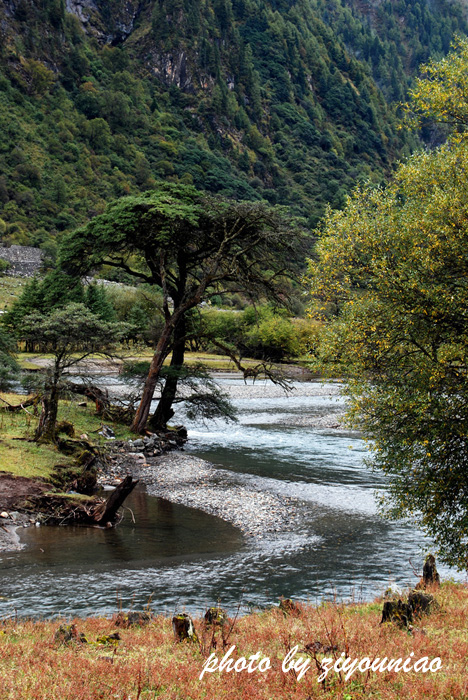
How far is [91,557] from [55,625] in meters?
4.90

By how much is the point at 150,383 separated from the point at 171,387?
5.29 feet

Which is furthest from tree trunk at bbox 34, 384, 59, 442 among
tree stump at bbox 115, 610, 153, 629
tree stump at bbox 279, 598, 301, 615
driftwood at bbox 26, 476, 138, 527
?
tree stump at bbox 279, 598, 301, 615

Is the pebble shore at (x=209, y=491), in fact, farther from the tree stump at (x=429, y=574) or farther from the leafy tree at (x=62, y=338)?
the tree stump at (x=429, y=574)

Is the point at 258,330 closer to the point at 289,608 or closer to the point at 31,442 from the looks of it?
the point at 31,442

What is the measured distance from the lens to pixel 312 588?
1259 cm

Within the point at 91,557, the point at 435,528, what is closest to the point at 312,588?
the point at 435,528

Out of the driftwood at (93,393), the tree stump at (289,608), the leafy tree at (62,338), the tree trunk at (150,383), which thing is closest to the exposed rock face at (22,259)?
the driftwood at (93,393)

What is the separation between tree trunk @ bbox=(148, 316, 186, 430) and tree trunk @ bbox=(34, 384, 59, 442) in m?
8.23

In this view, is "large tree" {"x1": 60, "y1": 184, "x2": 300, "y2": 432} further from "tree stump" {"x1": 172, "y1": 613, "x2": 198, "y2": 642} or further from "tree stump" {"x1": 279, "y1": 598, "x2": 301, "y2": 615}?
"tree stump" {"x1": 172, "y1": 613, "x2": 198, "y2": 642}

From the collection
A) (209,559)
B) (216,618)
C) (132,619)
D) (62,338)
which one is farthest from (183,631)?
(62,338)

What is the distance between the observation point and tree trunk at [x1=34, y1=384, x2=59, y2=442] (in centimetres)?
2317

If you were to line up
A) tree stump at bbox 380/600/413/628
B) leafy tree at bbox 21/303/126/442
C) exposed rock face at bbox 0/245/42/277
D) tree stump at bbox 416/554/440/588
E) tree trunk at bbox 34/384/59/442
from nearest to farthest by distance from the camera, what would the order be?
tree stump at bbox 380/600/413/628
tree stump at bbox 416/554/440/588
tree trunk at bbox 34/384/59/442
leafy tree at bbox 21/303/126/442
exposed rock face at bbox 0/245/42/277

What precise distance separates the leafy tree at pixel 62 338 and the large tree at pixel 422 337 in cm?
1346

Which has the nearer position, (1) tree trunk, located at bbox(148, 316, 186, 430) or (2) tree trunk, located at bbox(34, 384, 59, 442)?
(2) tree trunk, located at bbox(34, 384, 59, 442)
